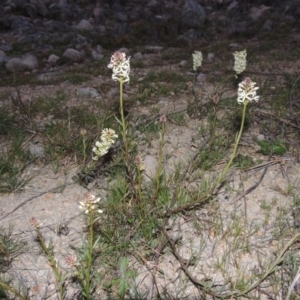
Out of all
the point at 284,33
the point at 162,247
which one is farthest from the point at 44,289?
the point at 284,33

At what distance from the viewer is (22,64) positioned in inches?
251

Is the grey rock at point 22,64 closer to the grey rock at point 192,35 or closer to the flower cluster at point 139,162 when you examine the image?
the grey rock at point 192,35

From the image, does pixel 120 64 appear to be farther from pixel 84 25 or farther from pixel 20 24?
pixel 20 24

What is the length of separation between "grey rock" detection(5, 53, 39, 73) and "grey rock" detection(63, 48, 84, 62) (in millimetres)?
550

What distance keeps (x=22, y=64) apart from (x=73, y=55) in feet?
3.02

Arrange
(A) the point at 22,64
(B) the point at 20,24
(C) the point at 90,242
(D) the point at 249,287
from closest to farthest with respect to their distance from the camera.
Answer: (C) the point at 90,242 → (D) the point at 249,287 → (A) the point at 22,64 → (B) the point at 20,24

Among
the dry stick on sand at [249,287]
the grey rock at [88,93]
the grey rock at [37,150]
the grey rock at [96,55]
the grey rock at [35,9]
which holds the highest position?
the dry stick on sand at [249,287]

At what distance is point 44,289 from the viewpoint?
2.40 meters

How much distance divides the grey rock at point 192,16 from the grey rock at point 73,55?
302 centimetres

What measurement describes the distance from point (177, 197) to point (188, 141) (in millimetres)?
987

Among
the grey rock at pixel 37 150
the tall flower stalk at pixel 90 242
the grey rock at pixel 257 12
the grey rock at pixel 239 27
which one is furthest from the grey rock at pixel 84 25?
the tall flower stalk at pixel 90 242

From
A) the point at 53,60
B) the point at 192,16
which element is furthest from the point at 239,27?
the point at 53,60

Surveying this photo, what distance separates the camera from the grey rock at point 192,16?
8930 millimetres

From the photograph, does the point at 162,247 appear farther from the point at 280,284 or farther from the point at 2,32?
the point at 2,32
